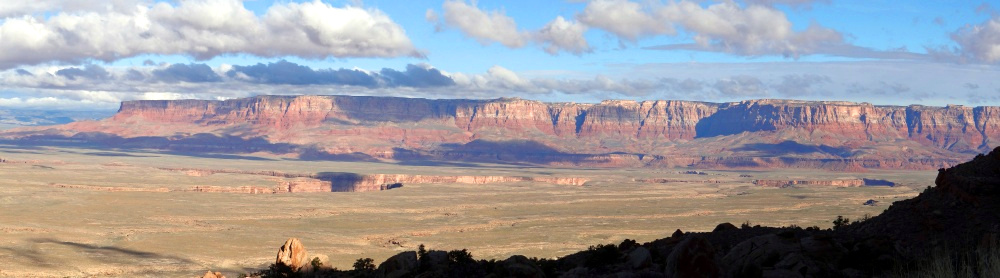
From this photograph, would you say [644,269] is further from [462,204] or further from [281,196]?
[281,196]

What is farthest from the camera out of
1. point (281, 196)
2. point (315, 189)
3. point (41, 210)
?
point (315, 189)

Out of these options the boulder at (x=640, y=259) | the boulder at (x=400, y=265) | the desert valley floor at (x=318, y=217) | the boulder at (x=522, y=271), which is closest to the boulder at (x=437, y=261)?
the boulder at (x=400, y=265)

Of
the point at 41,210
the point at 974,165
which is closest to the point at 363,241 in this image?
the point at 41,210

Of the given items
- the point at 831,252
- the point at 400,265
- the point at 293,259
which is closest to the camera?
the point at 831,252

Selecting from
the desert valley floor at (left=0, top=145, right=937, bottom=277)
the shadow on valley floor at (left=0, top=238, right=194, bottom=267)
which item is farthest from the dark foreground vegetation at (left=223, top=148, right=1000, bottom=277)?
the shadow on valley floor at (left=0, top=238, right=194, bottom=267)

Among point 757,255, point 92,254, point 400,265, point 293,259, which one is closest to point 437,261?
point 400,265

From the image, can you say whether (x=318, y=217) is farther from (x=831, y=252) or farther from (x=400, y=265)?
(x=831, y=252)

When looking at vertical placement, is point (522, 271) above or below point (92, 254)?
above
